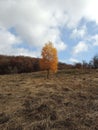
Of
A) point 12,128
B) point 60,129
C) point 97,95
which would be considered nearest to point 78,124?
point 60,129

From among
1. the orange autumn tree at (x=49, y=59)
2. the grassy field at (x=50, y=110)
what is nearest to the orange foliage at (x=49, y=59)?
the orange autumn tree at (x=49, y=59)

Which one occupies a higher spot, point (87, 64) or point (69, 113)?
point (87, 64)

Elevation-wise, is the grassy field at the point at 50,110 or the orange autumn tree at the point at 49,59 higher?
the orange autumn tree at the point at 49,59

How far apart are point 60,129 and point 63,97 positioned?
264 inches

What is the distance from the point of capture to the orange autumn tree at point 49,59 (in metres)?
45.5

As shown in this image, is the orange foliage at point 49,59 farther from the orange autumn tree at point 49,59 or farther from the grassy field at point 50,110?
the grassy field at point 50,110

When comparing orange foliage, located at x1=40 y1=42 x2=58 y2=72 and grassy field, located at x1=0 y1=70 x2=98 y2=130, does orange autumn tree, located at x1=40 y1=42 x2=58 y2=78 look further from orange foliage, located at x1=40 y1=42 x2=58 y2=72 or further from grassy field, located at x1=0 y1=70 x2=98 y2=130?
grassy field, located at x1=0 y1=70 x2=98 y2=130

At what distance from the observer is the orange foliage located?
149 ft

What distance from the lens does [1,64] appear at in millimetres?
75562

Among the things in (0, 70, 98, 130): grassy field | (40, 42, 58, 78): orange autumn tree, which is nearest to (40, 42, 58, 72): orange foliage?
(40, 42, 58, 78): orange autumn tree

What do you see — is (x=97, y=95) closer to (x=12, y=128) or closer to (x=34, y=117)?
(x=34, y=117)

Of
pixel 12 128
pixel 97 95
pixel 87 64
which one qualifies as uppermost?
pixel 87 64

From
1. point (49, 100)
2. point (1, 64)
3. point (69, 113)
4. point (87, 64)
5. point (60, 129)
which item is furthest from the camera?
point (1, 64)

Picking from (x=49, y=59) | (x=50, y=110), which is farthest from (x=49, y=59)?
(x=50, y=110)
